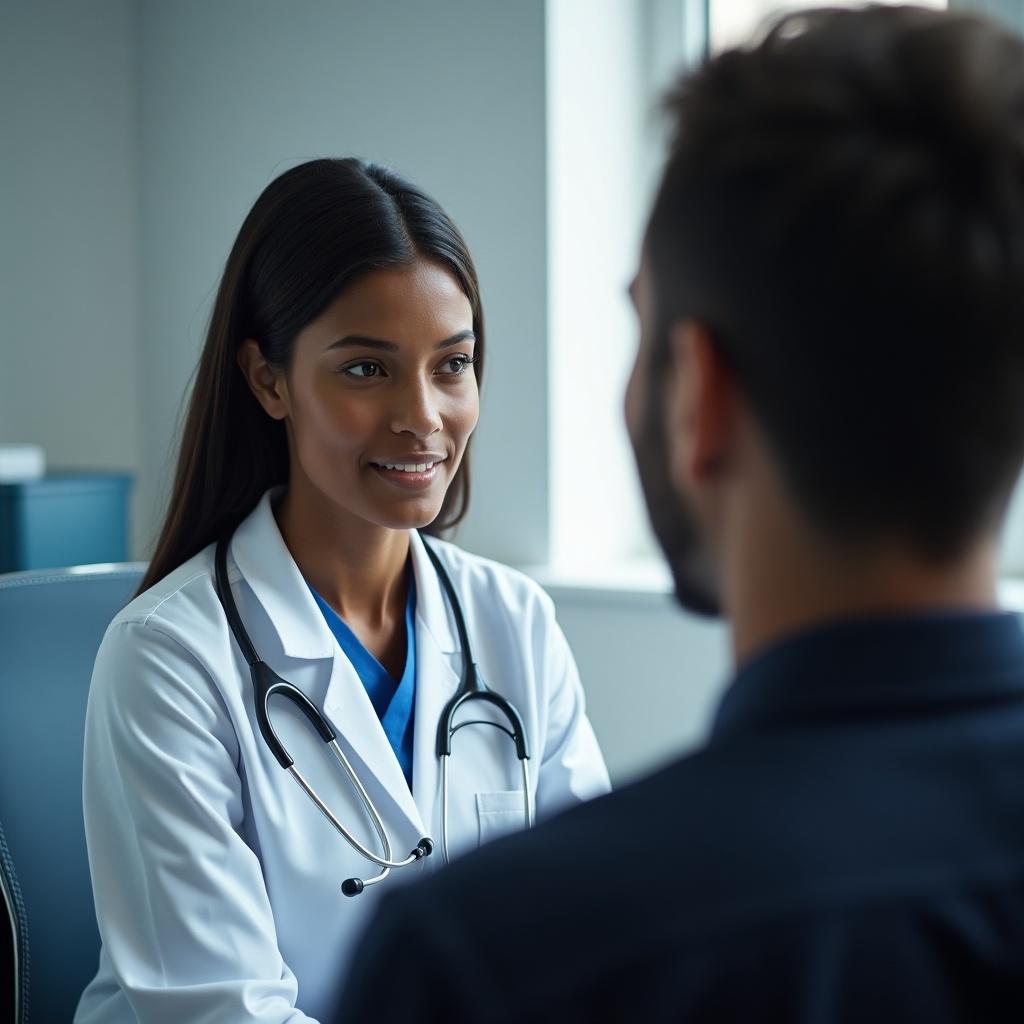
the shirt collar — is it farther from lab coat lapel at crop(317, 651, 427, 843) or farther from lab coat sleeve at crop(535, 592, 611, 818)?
lab coat sleeve at crop(535, 592, 611, 818)

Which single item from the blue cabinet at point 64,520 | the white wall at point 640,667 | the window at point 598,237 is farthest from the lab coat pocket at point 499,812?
the blue cabinet at point 64,520

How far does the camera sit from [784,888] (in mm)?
395

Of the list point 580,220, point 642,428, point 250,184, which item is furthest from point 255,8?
point 642,428

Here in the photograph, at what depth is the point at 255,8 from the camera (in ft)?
8.75

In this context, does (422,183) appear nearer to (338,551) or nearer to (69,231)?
(69,231)

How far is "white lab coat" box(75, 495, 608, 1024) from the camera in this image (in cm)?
101

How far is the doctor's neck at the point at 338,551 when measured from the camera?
130 cm

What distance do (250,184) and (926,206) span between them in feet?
8.08

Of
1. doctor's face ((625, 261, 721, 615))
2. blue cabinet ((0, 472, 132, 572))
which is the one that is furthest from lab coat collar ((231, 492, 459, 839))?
blue cabinet ((0, 472, 132, 572))

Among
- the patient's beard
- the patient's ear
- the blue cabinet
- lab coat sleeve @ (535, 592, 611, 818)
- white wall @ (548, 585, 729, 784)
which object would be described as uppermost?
the patient's ear

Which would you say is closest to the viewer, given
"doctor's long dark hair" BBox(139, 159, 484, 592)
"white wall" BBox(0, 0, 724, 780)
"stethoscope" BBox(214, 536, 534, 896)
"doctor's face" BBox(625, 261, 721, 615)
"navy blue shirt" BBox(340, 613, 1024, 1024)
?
"navy blue shirt" BBox(340, 613, 1024, 1024)

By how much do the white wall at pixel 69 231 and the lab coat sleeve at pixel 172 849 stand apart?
1.89m

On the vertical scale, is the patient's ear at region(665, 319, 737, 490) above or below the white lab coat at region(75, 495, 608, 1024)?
above

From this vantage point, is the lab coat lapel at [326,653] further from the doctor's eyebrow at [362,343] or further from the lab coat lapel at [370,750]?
the doctor's eyebrow at [362,343]
